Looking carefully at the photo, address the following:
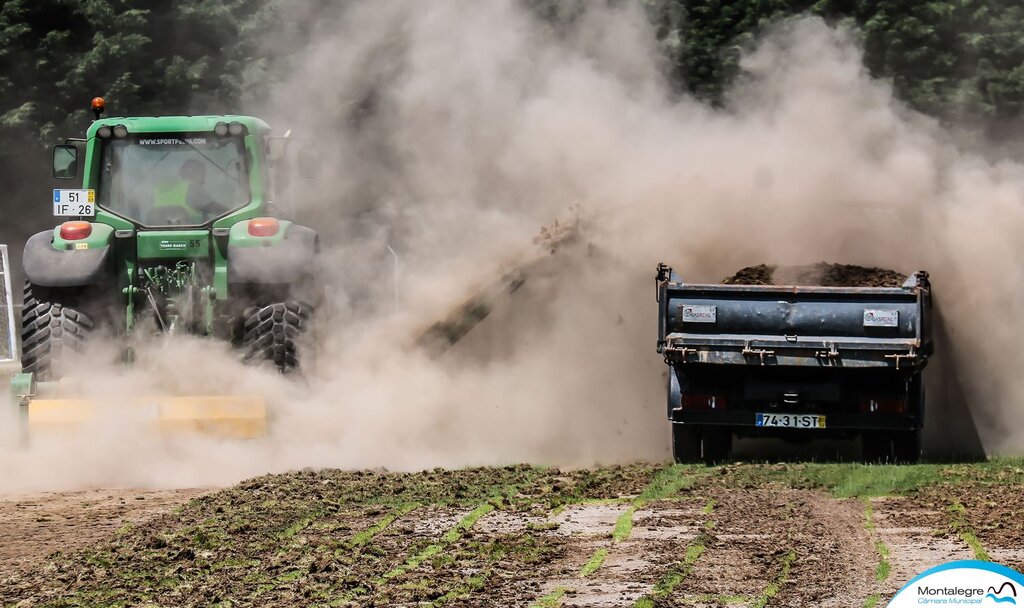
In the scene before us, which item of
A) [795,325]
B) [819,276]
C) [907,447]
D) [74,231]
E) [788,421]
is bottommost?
[907,447]

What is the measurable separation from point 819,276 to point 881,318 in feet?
6.28

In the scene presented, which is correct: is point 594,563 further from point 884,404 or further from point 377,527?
point 884,404

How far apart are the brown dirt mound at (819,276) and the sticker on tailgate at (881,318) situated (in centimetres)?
158

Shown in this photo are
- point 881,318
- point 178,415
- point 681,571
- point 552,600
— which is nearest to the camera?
point 552,600

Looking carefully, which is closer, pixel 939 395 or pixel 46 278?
pixel 46 278

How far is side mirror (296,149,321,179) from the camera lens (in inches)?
574

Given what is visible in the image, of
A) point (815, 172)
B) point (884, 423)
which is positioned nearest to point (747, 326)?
point (884, 423)

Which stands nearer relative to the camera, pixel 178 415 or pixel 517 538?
pixel 517 538

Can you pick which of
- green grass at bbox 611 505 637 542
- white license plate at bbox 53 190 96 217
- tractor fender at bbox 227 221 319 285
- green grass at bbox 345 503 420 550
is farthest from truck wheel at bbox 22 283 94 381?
green grass at bbox 611 505 637 542

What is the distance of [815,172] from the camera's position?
16.8 m

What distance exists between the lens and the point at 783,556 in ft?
29.8

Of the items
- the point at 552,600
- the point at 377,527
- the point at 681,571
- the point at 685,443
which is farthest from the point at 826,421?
the point at 552,600

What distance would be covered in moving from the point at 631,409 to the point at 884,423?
8.96 feet

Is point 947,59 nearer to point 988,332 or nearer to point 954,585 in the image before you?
point 988,332
